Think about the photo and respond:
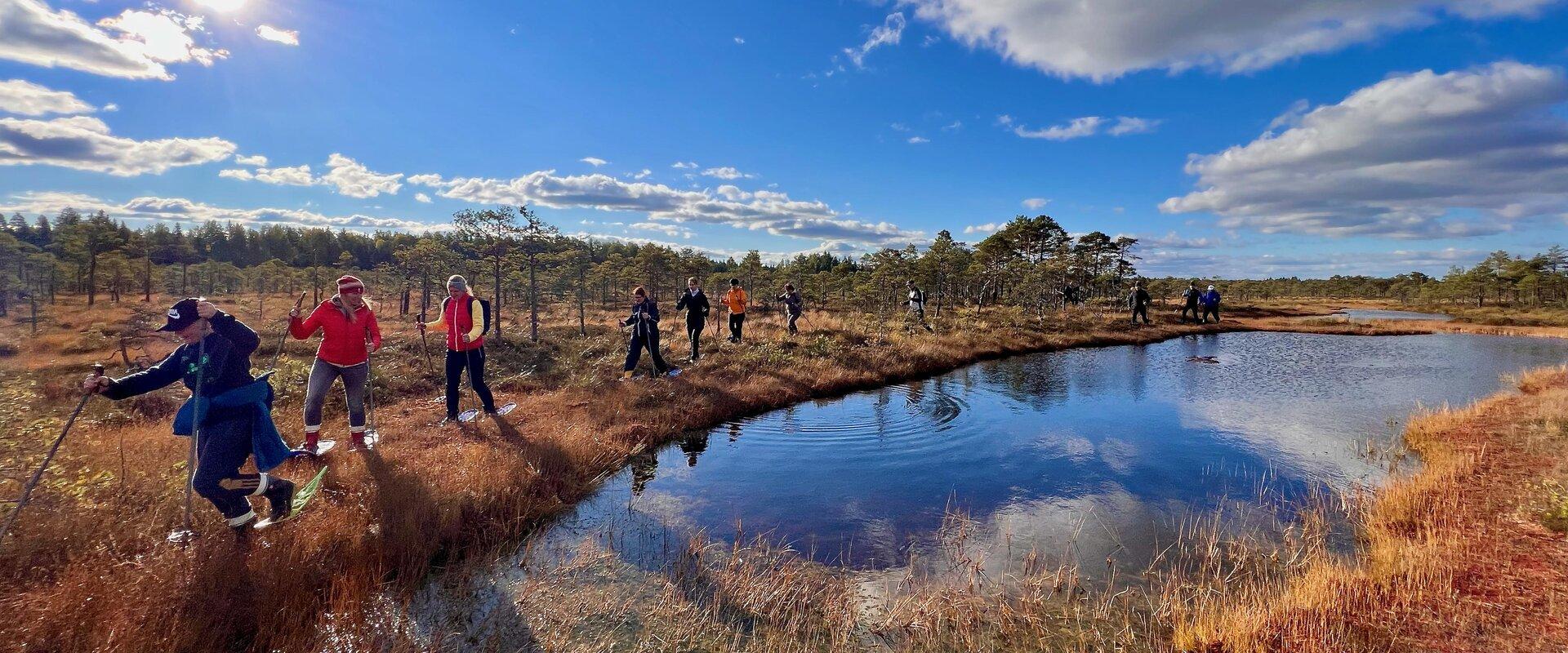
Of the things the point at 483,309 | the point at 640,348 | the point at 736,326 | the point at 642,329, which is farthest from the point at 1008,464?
the point at 736,326

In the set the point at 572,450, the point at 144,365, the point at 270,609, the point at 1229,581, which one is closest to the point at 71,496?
the point at 144,365

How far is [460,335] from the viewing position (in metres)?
8.59

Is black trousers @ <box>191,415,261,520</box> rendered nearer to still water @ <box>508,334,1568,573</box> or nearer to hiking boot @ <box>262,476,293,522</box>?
hiking boot @ <box>262,476,293,522</box>

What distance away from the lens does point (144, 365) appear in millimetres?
4582

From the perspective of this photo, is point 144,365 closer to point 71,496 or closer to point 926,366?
point 71,496

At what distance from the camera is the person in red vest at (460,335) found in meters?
8.45

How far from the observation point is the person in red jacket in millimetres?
6934

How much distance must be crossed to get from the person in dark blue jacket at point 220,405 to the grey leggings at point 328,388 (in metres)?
2.16

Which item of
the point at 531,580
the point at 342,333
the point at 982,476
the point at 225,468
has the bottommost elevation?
the point at 531,580

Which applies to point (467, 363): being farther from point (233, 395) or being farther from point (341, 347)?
point (233, 395)

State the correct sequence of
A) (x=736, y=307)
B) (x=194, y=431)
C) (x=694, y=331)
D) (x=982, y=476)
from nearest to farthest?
(x=194, y=431) → (x=982, y=476) → (x=694, y=331) → (x=736, y=307)

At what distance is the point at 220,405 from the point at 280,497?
3.19 ft

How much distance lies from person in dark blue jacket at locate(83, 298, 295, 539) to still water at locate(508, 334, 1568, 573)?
2.44 metres

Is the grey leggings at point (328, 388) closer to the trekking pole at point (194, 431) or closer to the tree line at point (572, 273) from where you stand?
the trekking pole at point (194, 431)
